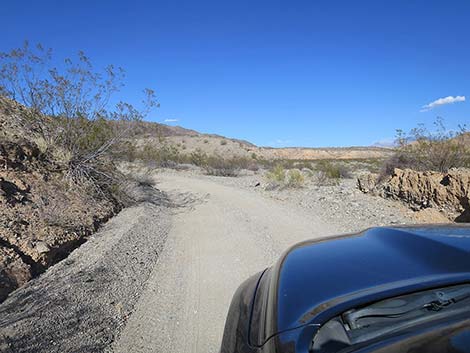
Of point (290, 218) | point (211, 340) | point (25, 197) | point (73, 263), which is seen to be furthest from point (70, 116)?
point (211, 340)

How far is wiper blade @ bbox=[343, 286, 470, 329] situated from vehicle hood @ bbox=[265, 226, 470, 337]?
44 millimetres

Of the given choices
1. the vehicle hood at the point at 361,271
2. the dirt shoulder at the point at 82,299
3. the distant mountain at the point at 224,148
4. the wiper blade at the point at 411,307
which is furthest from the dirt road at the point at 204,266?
the distant mountain at the point at 224,148

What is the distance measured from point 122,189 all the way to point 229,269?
18.8ft

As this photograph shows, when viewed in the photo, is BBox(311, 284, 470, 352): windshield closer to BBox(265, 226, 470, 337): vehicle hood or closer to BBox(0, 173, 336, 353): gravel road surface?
BBox(265, 226, 470, 337): vehicle hood

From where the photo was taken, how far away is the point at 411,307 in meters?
1.73

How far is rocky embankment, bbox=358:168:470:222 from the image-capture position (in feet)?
30.8

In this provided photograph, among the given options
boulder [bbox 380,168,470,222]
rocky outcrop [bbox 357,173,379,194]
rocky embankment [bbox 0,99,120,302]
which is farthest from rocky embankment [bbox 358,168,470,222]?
rocky embankment [bbox 0,99,120,302]

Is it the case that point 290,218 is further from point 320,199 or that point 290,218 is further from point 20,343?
point 20,343

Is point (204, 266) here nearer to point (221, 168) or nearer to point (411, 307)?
point (411, 307)

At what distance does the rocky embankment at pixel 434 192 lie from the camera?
9.38 meters

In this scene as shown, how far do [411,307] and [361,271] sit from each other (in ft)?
1.11

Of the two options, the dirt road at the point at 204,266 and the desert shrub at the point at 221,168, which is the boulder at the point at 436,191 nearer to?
the dirt road at the point at 204,266

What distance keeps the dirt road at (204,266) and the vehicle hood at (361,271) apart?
2032mm

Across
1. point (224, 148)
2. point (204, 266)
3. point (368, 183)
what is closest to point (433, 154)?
point (368, 183)
